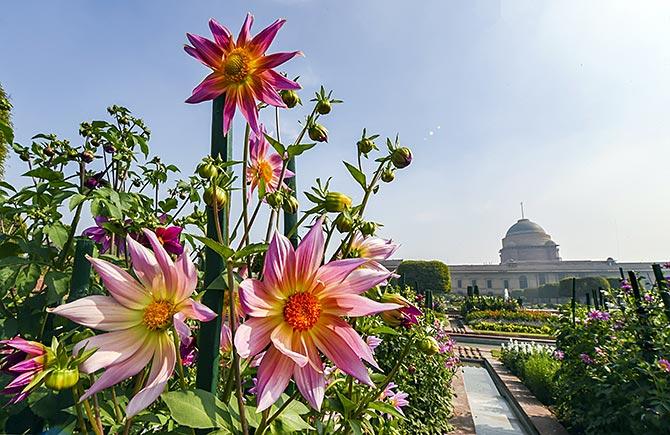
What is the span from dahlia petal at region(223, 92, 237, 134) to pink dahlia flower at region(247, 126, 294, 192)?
13 cm

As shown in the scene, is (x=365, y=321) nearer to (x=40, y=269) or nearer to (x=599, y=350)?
(x=40, y=269)

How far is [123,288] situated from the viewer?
1.52 ft

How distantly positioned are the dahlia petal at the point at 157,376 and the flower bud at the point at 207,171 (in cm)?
21

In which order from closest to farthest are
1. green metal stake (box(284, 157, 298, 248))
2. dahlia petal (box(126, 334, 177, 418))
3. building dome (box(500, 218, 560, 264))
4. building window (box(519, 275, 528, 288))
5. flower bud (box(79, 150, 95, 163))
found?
1. dahlia petal (box(126, 334, 177, 418))
2. green metal stake (box(284, 157, 298, 248))
3. flower bud (box(79, 150, 95, 163))
4. building window (box(519, 275, 528, 288))
5. building dome (box(500, 218, 560, 264))

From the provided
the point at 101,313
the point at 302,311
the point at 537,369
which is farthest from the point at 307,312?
the point at 537,369

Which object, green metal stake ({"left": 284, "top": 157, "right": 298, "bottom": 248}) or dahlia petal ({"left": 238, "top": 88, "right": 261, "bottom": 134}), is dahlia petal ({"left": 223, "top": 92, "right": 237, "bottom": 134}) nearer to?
dahlia petal ({"left": 238, "top": 88, "right": 261, "bottom": 134})

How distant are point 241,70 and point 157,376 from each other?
435 mm

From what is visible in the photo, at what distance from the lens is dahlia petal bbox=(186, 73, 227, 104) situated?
560 mm

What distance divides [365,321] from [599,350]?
14.2 feet

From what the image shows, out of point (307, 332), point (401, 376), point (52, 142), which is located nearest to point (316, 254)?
point (307, 332)

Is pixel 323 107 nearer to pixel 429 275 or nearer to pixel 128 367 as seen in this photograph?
pixel 128 367

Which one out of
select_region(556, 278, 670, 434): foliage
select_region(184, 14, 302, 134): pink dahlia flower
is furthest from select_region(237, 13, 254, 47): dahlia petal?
select_region(556, 278, 670, 434): foliage

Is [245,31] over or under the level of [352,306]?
over

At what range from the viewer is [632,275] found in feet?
12.3
